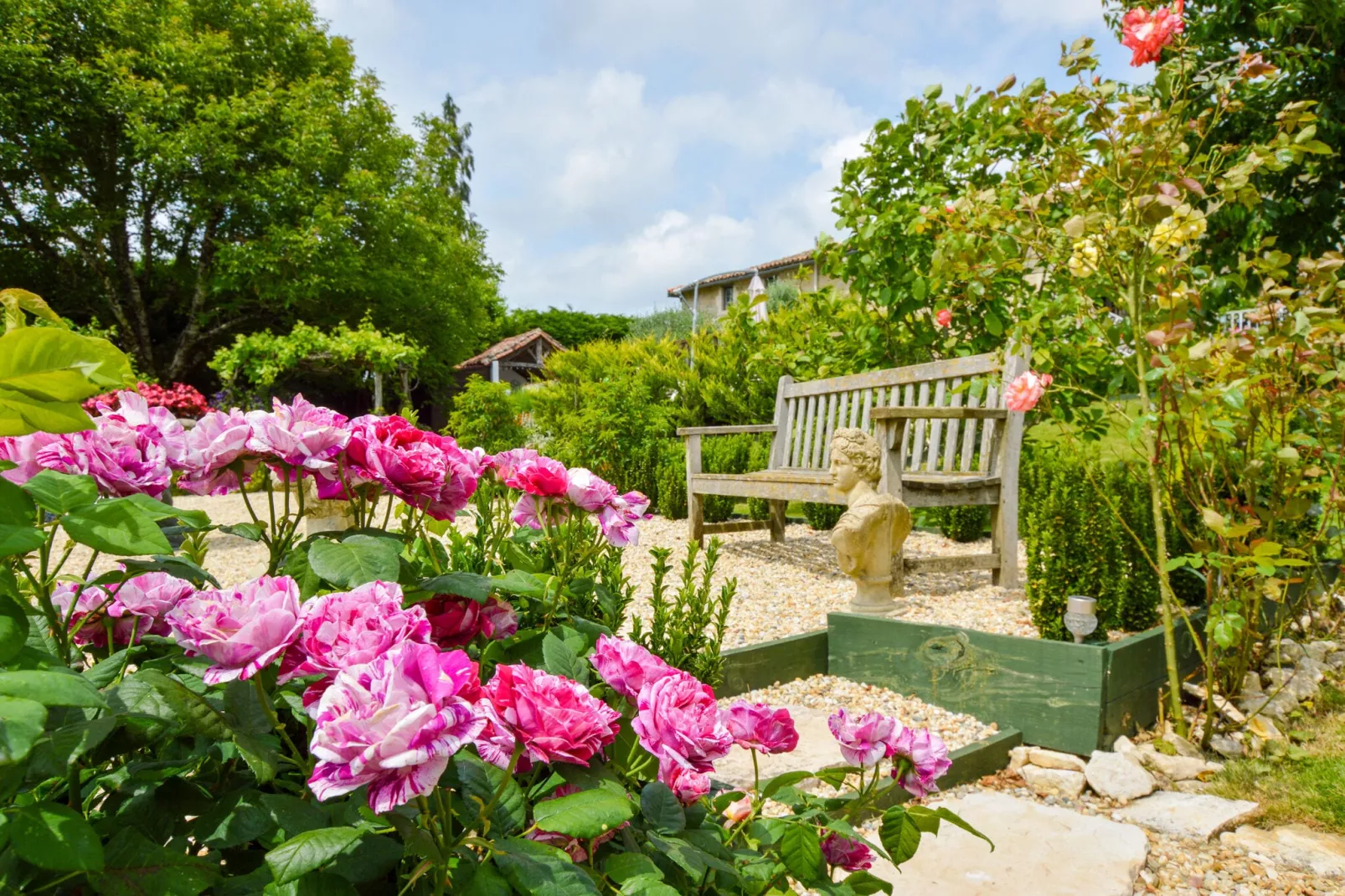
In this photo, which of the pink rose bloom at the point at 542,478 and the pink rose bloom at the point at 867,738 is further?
the pink rose bloom at the point at 542,478

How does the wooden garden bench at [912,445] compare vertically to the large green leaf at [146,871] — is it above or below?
above

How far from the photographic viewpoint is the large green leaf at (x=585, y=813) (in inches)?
24.7

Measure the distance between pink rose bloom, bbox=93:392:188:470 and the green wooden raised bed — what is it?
2354 millimetres

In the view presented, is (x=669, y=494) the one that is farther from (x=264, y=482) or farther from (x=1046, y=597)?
(x=264, y=482)

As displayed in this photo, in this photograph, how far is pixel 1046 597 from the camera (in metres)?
2.85

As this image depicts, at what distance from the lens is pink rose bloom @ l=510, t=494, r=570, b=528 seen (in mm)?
1145

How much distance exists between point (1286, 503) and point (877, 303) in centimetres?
288

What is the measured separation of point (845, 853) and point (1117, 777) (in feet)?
5.47

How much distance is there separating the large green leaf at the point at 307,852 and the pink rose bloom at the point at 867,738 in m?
0.56

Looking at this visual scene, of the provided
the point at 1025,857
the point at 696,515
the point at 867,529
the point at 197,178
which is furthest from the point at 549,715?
the point at 197,178

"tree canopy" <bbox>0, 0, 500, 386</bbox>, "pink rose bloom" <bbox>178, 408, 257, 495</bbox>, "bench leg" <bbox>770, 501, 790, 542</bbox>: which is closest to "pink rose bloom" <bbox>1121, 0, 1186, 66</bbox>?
"pink rose bloom" <bbox>178, 408, 257, 495</bbox>

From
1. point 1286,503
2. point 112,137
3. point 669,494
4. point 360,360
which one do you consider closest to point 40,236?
point 112,137

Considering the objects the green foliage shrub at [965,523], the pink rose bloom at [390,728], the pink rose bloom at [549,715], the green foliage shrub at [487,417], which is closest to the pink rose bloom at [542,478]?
the pink rose bloom at [549,715]

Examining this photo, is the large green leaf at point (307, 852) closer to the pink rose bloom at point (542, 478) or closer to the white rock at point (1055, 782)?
the pink rose bloom at point (542, 478)
